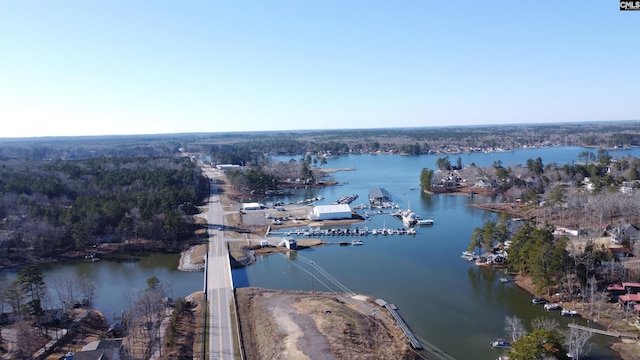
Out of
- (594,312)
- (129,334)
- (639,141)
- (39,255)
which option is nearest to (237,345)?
(129,334)

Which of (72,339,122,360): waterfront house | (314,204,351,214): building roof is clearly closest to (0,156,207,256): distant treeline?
(314,204,351,214): building roof

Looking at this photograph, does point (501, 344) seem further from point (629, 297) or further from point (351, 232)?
point (351, 232)

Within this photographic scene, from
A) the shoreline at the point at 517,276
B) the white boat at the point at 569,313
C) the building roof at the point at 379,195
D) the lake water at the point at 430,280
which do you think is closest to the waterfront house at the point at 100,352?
the lake water at the point at 430,280

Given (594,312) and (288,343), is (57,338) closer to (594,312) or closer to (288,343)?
(288,343)

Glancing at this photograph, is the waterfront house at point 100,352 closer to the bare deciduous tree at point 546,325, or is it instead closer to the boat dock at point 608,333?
the bare deciduous tree at point 546,325

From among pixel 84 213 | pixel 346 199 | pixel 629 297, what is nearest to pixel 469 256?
pixel 629 297

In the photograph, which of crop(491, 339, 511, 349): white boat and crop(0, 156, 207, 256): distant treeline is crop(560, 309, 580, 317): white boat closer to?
crop(491, 339, 511, 349): white boat
